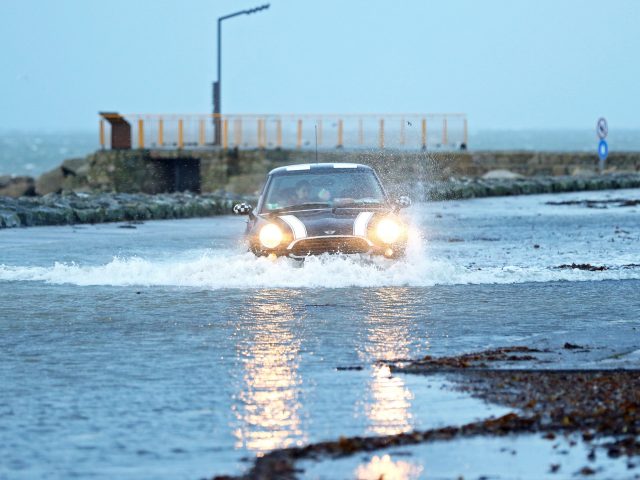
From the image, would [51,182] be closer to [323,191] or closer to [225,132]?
[225,132]

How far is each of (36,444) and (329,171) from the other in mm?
10620

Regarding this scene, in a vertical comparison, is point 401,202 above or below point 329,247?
above

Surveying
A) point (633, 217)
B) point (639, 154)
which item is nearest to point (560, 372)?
point (633, 217)

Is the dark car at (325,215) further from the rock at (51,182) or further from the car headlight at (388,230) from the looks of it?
the rock at (51,182)

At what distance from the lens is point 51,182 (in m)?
59.3

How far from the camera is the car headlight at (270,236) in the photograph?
16344 mm

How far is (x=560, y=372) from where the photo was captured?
9695 mm

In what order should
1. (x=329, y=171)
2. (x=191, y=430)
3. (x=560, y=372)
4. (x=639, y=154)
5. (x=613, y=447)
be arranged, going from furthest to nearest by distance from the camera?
1. (x=639, y=154)
2. (x=329, y=171)
3. (x=560, y=372)
4. (x=191, y=430)
5. (x=613, y=447)

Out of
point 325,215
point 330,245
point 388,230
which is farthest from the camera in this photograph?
point 325,215

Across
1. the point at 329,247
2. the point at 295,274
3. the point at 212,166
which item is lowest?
the point at 295,274

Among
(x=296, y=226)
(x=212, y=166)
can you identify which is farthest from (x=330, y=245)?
(x=212, y=166)

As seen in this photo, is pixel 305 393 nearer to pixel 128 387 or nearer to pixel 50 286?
pixel 128 387

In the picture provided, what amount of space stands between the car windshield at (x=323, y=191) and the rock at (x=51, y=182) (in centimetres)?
4089

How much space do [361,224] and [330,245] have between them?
48cm
